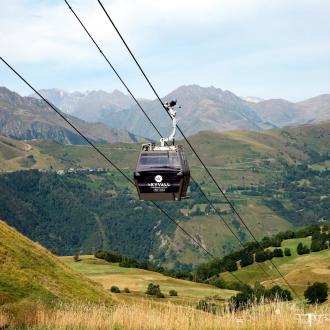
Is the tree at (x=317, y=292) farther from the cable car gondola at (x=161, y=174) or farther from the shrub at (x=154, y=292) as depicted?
the cable car gondola at (x=161, y=174)

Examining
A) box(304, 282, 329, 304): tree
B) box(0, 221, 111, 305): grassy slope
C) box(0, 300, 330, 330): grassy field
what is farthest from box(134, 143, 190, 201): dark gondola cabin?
box(304, 282, 329, 304): tree

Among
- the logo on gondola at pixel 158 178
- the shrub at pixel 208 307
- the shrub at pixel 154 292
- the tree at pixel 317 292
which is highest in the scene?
the logo on gondola at pixel 158 178

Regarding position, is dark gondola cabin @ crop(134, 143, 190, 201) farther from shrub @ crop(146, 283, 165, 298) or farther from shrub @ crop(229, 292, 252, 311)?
shrub @ crop(146, 283, 165, 298)

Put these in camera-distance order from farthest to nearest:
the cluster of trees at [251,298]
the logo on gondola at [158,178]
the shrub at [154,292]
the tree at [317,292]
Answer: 1. the shrub at [154,292]
2. the tree at [317,292]
3. the logo on gondola at [158,178]
4. the cluster of trees at [251,298]

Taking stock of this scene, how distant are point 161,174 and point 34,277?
34277mm

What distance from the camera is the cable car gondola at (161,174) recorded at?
31953mm

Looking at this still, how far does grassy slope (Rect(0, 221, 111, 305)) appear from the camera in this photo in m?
54.4

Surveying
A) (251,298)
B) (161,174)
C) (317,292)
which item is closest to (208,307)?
(161,174)

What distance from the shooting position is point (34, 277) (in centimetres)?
6125

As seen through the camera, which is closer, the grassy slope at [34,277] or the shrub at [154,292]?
the grassy slope at [34,277]

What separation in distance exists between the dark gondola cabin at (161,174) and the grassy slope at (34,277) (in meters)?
20.9

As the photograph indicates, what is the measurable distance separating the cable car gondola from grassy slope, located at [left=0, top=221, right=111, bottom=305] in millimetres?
20860

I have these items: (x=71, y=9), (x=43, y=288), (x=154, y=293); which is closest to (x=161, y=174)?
(x=71, y=9)

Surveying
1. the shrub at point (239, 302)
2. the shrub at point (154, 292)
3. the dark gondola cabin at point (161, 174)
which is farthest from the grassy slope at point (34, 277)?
the shrub at point (154, 292)
